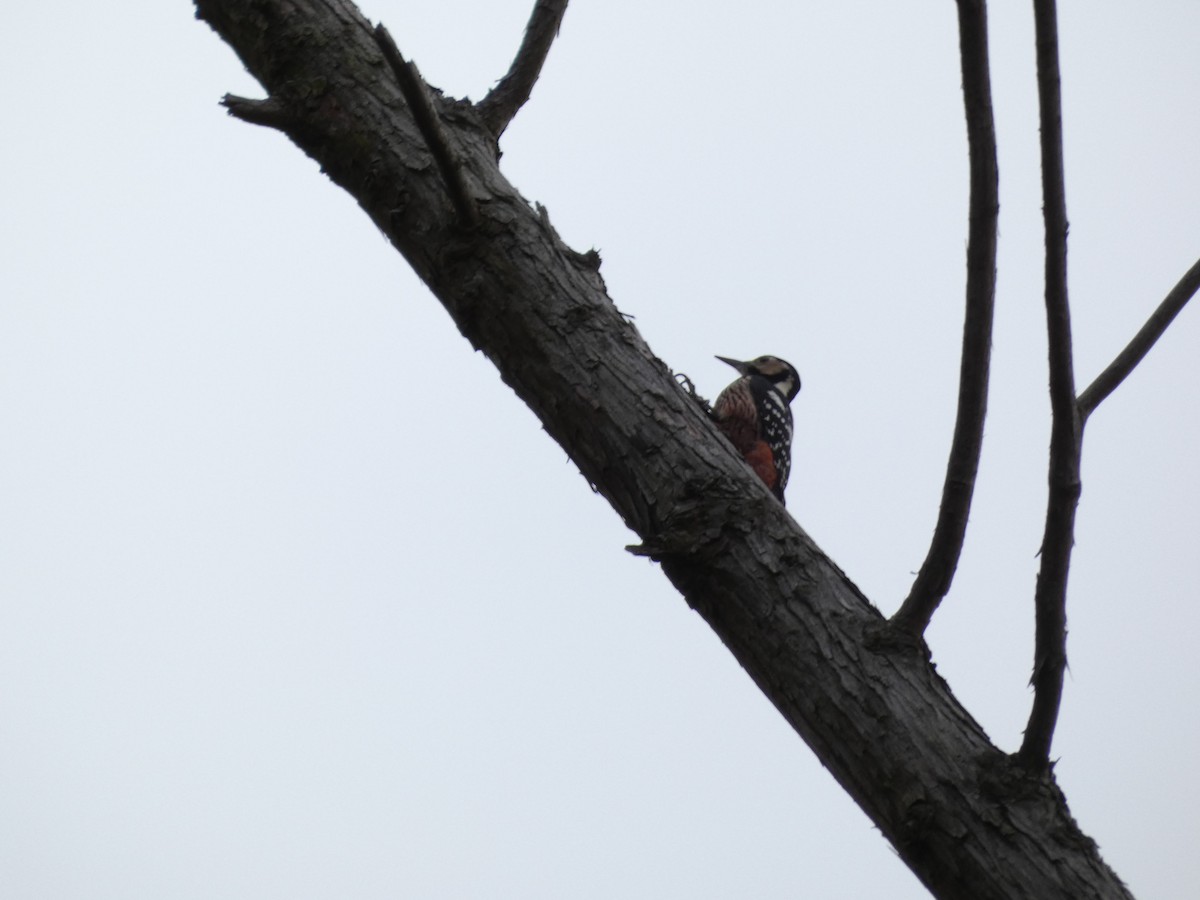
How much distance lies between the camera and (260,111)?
81.7 inches

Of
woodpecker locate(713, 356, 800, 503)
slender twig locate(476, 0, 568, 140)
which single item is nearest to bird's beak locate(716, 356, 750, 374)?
woodpecker locate(713, 356, 800, 503)

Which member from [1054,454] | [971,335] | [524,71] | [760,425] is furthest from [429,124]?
[760,425]

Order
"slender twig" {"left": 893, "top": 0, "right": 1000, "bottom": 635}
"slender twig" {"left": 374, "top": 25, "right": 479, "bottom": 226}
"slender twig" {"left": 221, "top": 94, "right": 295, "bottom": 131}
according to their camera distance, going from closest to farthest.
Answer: "slender twig" {"left": 893, "top": 0, "right": 1000, "bottom": 635}
"slender twig" {"left": 374, "top": 25, "right": 479, "bottom": 226}
"slender twig" {"left": 221, "top": 94, "right": 295, "bottom": 131}

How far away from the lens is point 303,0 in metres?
2.21

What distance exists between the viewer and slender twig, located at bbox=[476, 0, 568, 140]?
2328 mm

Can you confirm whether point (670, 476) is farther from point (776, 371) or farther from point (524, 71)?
point (776, 371)

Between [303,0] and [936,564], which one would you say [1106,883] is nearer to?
[936,564]

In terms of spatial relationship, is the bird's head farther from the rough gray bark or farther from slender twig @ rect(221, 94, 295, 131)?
slender twig @ rect(221, 94, 295, 131)

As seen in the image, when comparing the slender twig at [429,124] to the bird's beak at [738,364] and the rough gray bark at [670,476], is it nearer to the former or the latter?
the rough gray bark at [670,476]

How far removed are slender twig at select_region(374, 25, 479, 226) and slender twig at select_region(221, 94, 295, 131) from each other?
406mm

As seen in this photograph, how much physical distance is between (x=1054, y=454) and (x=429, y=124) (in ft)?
3.70

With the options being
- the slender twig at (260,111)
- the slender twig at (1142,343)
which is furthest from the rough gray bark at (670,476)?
the slender twig at (1142,343)

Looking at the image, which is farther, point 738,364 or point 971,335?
point 738,364

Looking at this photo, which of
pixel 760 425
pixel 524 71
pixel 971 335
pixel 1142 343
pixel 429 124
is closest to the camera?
pixel 971 335
